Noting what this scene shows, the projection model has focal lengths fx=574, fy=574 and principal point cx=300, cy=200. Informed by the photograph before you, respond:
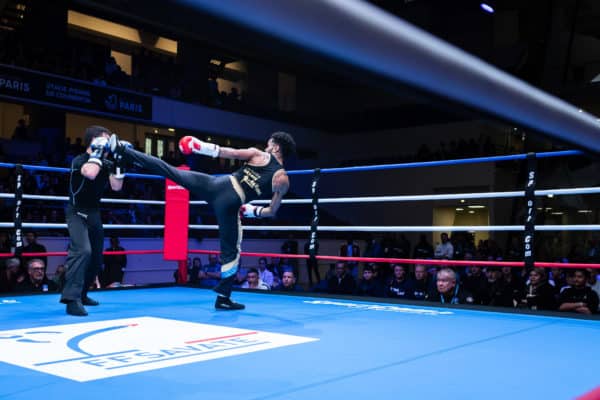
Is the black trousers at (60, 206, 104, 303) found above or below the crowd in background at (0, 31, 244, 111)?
below

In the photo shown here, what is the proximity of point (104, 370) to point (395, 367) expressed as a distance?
970mm

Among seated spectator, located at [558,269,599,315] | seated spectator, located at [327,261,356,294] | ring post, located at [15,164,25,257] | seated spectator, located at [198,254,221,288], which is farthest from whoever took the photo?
seated spectator, located at [198,254,221,288]

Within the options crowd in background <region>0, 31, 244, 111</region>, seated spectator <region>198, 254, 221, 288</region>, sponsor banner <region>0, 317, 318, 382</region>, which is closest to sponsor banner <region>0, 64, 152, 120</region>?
crowd in background <region>0, 31, 244, 111</region>

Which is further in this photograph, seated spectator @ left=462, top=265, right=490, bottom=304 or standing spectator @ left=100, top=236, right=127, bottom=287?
standing spectator @ left=100, top=236, right=127, bottom=287

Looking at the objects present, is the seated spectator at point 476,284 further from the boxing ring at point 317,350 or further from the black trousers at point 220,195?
the black trousers at point 220,195

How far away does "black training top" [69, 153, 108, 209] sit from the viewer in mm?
3346

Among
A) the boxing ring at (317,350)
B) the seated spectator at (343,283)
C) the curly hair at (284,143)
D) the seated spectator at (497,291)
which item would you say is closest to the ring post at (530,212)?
the boxing ring at (317,350)

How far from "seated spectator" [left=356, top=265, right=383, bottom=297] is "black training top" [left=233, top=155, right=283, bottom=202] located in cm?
278

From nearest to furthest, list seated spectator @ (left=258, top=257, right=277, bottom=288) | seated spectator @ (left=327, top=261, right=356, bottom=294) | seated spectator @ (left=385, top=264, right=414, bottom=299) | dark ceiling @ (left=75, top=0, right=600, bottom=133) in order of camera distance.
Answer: dark ceiling @ (left=75, top=0, right=600, bottom=133) → seated spectator @ (left=385, top=264, right=414, bottom=299) → seated spectator @ (left=327, top=261, right=356, bottom=294) → seated spectator @ (left=258, top=257, right=277, bottom=288)

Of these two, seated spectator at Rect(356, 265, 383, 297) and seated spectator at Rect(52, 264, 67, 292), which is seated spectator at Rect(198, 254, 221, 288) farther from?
seated spectator at Rect(356, 265, 383, 297)

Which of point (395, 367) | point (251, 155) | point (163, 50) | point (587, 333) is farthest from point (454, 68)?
point (163, 50)

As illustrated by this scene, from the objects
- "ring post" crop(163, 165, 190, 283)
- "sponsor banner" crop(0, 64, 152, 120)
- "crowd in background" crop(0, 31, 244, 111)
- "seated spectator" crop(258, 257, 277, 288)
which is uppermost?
"crowd in background" crop(0, 31, 244, 111)

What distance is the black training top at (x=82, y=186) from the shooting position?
11.0 feet

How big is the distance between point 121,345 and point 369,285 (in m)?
4.09
